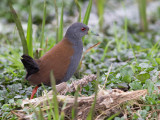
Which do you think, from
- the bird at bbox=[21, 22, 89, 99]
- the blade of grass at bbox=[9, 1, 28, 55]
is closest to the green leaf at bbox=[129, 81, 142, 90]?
the bird at bbox=[21, 22, 89, 99]

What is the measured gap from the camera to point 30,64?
2445 millimetres

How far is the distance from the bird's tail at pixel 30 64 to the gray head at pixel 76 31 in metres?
0.52

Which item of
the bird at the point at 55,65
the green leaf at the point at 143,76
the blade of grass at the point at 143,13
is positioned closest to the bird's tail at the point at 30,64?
the bird at the point at 55,65

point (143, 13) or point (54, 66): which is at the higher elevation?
point (143, 13)

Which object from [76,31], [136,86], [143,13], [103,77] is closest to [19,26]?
[76,31]

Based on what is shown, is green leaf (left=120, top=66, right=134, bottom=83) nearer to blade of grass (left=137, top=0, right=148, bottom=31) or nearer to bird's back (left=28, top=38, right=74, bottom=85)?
bird's back (left=28, top=38, right=74, bottom=85)

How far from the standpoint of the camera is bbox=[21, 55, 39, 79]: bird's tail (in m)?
2.38

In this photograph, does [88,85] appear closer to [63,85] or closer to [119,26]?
[63,85]

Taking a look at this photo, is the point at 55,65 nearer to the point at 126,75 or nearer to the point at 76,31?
the point at 76,31

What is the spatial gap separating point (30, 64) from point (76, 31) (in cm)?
67

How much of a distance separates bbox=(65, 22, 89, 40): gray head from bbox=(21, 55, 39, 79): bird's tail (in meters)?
0.52

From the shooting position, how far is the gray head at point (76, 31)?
2.78 metres

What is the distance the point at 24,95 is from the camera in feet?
9.40

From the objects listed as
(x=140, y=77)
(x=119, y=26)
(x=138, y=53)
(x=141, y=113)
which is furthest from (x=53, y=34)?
(x=141, y=113)
